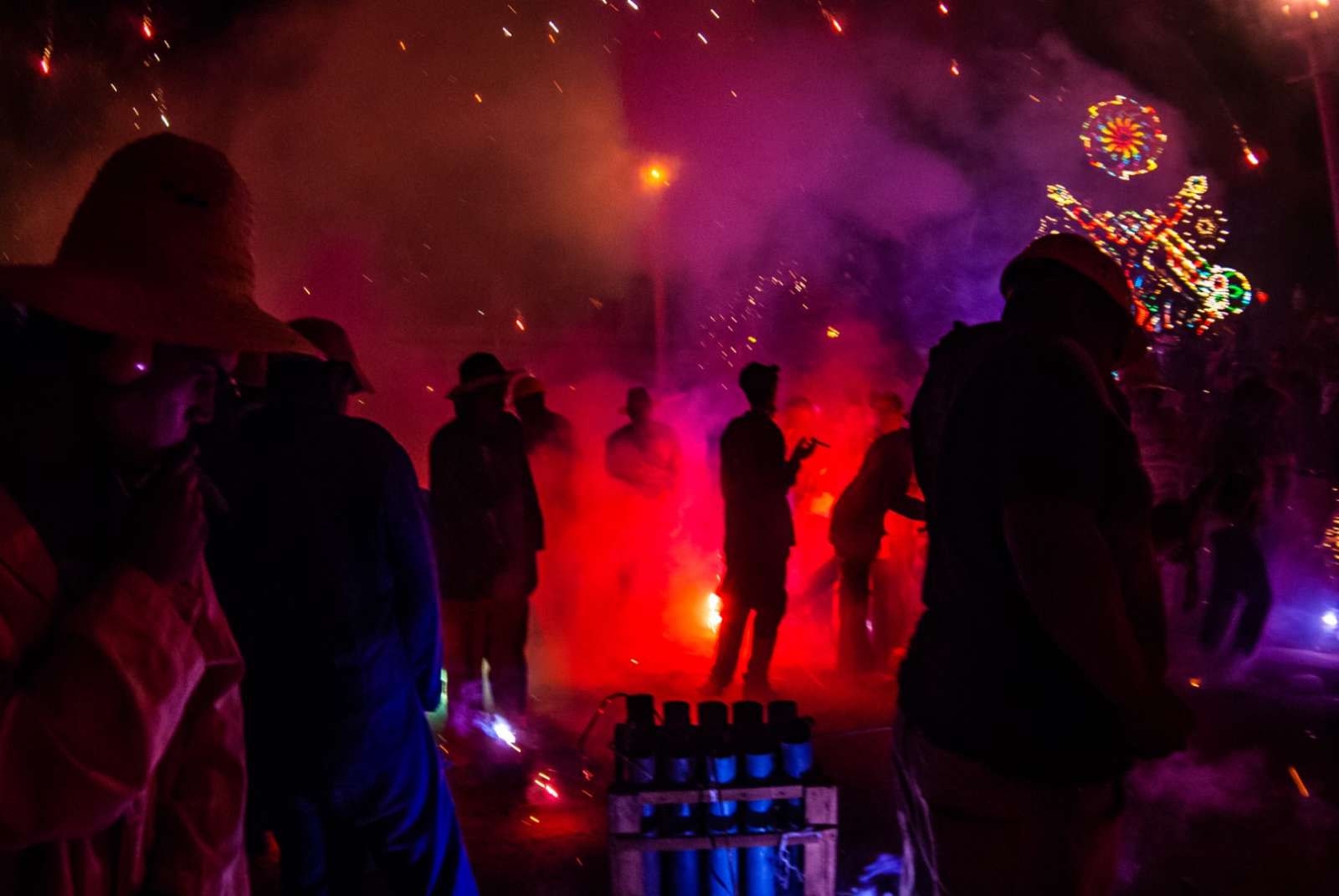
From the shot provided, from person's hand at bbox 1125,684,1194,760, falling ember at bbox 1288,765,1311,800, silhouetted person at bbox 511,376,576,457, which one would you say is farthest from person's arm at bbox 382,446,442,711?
falling ember at bbox 1288,765,1311,800

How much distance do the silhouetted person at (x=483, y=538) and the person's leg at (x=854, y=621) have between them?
7.47 feet

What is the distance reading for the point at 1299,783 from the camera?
14.0 ft

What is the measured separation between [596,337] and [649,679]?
868 centimetres

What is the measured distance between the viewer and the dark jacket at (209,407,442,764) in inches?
90.5

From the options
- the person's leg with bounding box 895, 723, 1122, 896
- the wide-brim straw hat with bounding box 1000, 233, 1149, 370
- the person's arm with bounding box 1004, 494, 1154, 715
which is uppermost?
the wide-brim straw hat with bounding box 1000, 233, 1149, 370

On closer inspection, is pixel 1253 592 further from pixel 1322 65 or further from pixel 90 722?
pixel 1322 65

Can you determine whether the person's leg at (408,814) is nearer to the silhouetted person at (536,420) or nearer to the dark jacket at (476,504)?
the dark jacket at (476,504)

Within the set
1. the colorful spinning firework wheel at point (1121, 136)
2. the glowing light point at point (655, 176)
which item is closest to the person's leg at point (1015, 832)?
the glowing light point at point (655, 176)

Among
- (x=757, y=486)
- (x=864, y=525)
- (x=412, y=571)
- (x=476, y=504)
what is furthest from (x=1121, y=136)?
(x=412, y=571)

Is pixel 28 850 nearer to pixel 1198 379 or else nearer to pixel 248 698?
pixel 248 698

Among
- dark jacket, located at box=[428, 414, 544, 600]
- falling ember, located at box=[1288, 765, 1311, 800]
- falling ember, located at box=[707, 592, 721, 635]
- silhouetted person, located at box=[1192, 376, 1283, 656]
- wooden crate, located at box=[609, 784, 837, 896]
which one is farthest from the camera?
falling ember, located at box=[707, 592, 721, 635]

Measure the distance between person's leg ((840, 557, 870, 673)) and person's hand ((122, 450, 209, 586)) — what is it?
532 centimetres

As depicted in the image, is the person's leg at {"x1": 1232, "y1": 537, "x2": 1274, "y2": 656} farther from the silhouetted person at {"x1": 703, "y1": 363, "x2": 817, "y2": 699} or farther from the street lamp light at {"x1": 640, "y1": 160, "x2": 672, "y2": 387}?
the street lamp light at {"x1": 640, "y1": 160, "x2": 672, "y2": 387}

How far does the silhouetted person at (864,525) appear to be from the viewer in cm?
557
